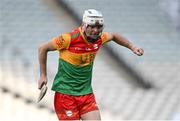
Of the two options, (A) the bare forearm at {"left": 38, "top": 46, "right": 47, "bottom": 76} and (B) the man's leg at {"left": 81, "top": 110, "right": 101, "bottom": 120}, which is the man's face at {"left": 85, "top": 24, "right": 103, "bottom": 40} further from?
(B) the man's leg at {"left": 81, "top": 110, "right": 101, "bottom": 120}

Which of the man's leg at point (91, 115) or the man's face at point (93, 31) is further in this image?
the man's leg at point (91, 115)

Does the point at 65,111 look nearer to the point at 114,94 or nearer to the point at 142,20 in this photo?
the point at 114,94

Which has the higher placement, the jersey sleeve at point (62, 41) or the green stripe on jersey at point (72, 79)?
the jersey sleeve at point (62, 41)

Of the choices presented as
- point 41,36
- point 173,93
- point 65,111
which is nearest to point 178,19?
point 173,93

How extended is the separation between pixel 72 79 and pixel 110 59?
4064 millimetres

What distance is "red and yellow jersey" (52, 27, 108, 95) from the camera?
14.1 ft

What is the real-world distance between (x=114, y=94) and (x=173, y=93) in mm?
712

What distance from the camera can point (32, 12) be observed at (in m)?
8.76

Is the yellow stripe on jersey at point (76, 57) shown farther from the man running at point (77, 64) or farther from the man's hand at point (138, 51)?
the man's hand at point (138, 51)

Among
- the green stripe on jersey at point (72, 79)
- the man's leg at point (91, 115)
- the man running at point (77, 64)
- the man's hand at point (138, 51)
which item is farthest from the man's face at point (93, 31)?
the man's leg at point (91, 115)

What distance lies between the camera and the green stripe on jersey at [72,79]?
173 inches

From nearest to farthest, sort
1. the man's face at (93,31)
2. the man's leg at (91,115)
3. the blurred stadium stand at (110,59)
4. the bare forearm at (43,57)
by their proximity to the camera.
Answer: the man's face at (93,31)
the bare forearm at (43,57)
the man's leg at (91,115)
the blurred stadium stand at (110,59)

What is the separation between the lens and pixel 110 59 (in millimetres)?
8438

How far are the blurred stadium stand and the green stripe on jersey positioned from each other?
2814 millimetres
